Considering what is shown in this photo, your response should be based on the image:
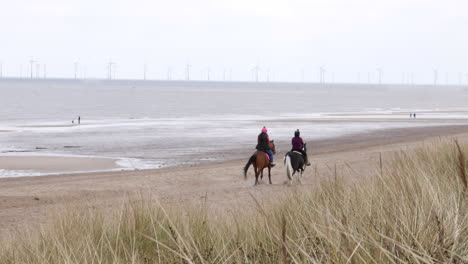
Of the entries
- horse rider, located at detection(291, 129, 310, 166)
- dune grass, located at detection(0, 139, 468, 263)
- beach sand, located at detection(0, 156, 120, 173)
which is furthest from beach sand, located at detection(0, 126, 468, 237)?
dune grass, located at detection(0, 139, 468, 263)

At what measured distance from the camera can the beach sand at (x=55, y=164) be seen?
28422 mm

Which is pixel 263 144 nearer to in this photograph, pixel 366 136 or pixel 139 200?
pixel 139 200

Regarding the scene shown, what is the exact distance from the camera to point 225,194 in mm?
16953

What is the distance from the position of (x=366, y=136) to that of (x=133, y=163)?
19.9m

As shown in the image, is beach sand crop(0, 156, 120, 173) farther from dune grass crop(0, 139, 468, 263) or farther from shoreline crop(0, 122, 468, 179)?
dune grass crop(0, 139, 468, 263)

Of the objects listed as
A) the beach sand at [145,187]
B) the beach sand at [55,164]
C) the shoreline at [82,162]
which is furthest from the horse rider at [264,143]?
the beach sand at [55,164]

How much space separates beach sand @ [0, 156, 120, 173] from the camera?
93.2ft

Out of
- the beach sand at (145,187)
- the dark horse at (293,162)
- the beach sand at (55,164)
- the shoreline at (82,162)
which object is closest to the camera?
the beach sand at (145,187)

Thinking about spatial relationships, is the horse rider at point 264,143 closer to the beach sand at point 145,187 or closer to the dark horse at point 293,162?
the dark horse at point 293,162

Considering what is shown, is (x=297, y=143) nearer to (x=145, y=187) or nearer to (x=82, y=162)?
(x=145, y=187)

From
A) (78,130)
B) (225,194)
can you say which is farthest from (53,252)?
(78,130)

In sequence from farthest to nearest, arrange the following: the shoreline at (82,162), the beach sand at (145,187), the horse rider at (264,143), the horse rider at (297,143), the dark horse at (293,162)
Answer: the shoreline at (82,162)
the horse rider at (264,143)
the horse rider at (297,143)
the dark horse at (293,162)
the beach sand at (145,187)

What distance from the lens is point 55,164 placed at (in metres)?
30.0

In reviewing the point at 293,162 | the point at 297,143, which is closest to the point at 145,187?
the point at 293,162
